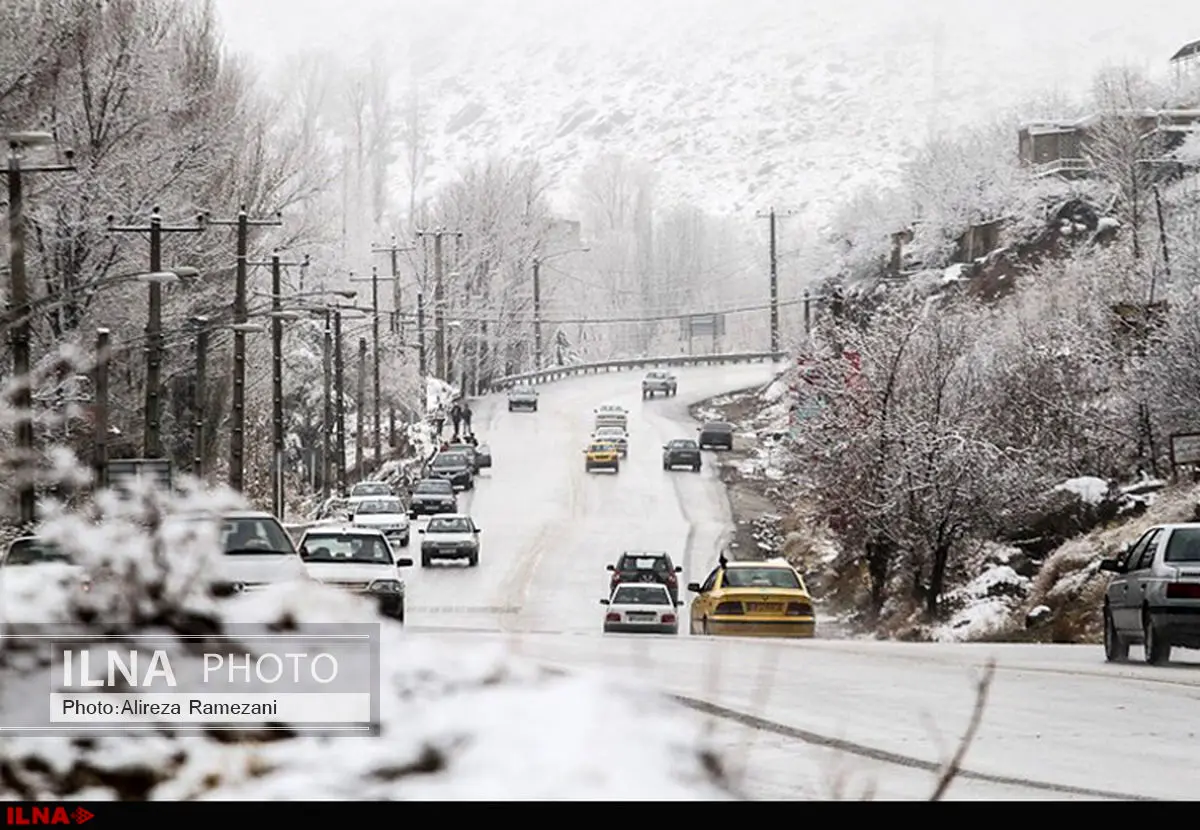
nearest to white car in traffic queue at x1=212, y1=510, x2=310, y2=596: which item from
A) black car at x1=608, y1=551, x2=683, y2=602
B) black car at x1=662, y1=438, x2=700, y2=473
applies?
black car at x1=608, y1=551, x2=683, y2=602

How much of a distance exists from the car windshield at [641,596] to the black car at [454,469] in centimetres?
4480

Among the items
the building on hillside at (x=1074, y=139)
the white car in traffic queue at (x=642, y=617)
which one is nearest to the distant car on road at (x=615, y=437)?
the building on hillside at (x=1074, y=139)

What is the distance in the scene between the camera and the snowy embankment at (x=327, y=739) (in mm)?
7523

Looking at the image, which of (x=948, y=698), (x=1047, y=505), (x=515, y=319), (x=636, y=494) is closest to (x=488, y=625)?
(x=1047, y=505)

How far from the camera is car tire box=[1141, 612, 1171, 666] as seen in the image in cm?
2448

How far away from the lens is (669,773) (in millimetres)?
7672

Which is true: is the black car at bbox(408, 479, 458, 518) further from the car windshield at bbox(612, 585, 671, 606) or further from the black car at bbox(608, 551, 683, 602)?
the car windshield at bbox(612, 585, 671, 606)

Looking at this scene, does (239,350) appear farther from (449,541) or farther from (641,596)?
(449,541)

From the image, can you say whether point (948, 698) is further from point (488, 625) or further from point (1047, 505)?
point (1047, 505)

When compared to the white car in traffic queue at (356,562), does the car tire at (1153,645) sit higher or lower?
lower

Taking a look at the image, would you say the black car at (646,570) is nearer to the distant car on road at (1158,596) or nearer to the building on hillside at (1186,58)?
the distant car on road at (1158,596)

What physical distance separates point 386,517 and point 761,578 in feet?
97.5

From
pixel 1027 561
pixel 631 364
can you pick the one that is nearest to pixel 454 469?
pixel 1027 561

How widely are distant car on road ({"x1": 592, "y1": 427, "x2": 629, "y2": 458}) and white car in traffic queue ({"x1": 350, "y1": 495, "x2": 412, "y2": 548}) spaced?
29.5 m
